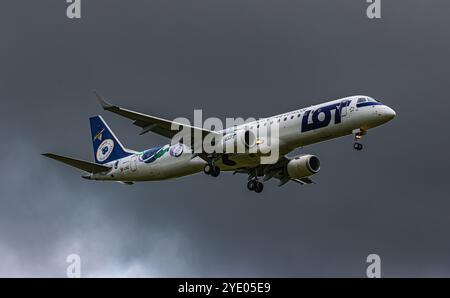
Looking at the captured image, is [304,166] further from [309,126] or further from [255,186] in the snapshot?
[309,126]

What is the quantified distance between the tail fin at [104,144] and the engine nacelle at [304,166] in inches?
514

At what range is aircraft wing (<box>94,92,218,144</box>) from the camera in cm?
5710

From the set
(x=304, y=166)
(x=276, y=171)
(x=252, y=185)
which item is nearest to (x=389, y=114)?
(x=304, y=166)

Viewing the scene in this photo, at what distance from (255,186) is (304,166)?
4.07 meters

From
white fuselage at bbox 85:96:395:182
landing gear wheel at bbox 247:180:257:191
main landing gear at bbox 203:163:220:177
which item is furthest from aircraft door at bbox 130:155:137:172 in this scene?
landing gear wheel at bbox 247:180:257:191

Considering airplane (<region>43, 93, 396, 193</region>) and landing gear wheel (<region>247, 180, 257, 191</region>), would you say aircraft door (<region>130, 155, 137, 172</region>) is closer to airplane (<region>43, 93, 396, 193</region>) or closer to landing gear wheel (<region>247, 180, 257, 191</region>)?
airplane (<region>43, 93, 396, 193</region>)

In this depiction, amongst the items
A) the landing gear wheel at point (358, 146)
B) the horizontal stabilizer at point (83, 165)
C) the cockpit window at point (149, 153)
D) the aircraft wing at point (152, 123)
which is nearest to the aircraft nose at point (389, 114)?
the landing gear wheel at point (358, 146)

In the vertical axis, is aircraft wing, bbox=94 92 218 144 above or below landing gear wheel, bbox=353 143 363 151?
above
